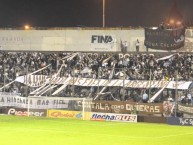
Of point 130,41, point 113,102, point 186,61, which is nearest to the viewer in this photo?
point 113,102

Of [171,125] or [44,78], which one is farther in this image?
[44,78]

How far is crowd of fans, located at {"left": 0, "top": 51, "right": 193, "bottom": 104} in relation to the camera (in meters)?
40.2

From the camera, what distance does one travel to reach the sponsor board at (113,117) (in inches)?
1406

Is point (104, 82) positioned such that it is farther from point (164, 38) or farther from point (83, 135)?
point (83, 135)

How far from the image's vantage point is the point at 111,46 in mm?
49562

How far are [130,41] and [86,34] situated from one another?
177 inches

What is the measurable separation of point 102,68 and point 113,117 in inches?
332

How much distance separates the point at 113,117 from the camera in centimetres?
3616

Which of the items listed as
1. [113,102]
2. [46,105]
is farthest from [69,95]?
[113,102]

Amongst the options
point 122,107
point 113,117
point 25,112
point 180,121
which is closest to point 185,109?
point 180,121

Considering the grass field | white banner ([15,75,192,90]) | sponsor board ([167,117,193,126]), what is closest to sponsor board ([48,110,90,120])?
white banner ([15,75,192,90])

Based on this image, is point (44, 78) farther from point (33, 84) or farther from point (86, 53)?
point (86, 53)

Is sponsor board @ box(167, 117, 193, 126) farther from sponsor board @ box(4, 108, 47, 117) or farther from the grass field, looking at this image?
sponsor board @ box(4, 108, 47, 117)

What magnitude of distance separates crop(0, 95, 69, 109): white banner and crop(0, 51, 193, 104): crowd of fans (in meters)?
1.14
